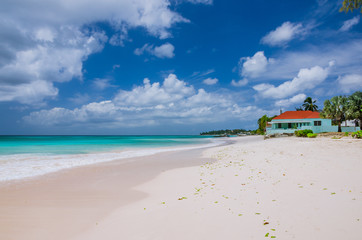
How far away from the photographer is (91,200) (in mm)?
6867

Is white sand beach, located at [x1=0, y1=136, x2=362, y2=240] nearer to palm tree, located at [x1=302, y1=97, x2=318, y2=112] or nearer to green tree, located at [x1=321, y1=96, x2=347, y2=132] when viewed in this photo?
green tree, located at [x1=321, y1=96, x2=347, y2=132]

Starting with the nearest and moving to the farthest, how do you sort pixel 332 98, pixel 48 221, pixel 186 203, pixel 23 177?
pixel 48 221 < pixel 186 203 < pixel 23 177 < pixel 332 98

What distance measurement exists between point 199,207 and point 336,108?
43840 mm

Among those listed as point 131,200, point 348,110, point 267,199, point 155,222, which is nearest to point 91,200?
point 131,200

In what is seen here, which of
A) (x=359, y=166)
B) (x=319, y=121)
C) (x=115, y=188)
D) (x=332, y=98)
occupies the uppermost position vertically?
(x=332, y=98)

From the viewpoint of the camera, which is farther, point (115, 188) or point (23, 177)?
point (23, 177)

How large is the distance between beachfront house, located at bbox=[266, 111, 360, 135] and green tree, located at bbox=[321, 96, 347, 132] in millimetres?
1904

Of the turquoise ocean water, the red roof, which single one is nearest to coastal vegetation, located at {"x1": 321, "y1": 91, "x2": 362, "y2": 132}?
the red roof

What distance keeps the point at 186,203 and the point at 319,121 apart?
4652 centimetres

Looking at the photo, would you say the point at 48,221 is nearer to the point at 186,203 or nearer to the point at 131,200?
the point at 131,200

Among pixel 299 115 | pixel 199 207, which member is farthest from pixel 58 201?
pixel 299 115

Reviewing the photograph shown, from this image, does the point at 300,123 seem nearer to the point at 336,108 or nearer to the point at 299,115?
the point at 299,115

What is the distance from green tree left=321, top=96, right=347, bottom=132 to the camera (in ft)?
123

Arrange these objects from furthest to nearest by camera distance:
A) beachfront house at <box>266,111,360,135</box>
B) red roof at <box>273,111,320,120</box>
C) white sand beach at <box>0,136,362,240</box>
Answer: red roof at <box>273,111,320,120</box>
beachfront house at <box>266,111,360,135</box>
white sand beach at <box>0,136,362,240</box>
